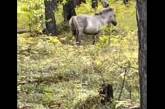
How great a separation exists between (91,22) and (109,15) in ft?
2.41

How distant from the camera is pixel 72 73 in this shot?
34.2ft

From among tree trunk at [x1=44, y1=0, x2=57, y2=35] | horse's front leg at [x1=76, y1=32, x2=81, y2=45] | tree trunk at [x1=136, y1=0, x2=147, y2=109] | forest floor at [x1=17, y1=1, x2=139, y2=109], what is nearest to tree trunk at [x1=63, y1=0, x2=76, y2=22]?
tree trunk at [x1=44, y1=0, x2=57, y2=35]

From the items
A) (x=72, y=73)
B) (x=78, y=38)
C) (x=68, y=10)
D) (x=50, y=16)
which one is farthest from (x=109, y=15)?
(x=72, y=73)

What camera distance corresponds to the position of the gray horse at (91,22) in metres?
17.3

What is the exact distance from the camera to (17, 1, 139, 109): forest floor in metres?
8.30

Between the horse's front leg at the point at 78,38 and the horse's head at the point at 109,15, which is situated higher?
the horse's head at the point at 109,15

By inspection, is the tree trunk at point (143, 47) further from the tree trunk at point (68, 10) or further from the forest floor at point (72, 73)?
the tree trunk at point (68, 10)

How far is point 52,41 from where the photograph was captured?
1240cm

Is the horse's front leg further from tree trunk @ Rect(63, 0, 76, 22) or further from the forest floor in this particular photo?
tree trunk @ Rect(63, 0, 76, 22)

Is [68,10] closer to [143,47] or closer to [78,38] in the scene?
[78,38]

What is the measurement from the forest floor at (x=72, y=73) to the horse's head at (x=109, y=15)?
3.91 m

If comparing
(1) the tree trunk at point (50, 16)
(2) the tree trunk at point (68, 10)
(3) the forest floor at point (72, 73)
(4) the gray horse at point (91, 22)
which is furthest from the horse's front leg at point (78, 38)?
(2) the tree trunk at point (68, 10)
